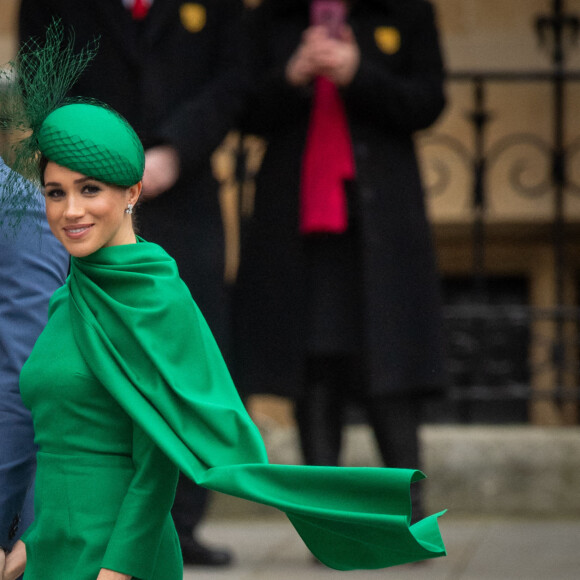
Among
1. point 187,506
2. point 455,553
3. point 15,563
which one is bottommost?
point 455,553

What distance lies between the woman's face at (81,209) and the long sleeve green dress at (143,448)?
0.04m

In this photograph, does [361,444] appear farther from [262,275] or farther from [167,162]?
[167,162]

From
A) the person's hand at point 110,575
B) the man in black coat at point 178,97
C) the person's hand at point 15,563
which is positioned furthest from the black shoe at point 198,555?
the person's hand at point 110,575

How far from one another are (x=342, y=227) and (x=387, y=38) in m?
0.67

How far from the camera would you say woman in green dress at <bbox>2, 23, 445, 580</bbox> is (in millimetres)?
1969

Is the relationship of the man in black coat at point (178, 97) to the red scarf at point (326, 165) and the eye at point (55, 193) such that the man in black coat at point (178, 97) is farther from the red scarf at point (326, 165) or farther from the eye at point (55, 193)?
the eye at point (55, 193)

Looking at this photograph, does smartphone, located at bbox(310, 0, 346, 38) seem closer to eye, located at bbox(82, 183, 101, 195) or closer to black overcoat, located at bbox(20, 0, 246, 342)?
black overcoat, located at bbox(20, 0, 246, 342)

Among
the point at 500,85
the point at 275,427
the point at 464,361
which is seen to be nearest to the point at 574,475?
the point at 464,361

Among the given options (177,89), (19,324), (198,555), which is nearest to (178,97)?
(177,89)

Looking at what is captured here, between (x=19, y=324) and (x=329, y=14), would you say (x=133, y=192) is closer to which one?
(x=19, y=324)

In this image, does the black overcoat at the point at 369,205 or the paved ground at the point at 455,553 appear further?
the black overcoat at the point at 369,205

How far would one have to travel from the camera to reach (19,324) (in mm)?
2371

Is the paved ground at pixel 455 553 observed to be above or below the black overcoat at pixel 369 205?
below

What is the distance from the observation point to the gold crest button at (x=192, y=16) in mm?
4113
